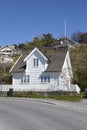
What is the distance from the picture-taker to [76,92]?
45.8 meters

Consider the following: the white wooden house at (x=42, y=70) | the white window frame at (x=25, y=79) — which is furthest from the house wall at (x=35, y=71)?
the white window frame at (x=25, y=79)

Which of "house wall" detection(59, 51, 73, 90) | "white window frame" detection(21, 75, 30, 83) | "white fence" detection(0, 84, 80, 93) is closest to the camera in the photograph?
"white fence" detection(0, 84, 80, 93)

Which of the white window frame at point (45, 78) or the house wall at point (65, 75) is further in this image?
the white window frame at point (45, 78)

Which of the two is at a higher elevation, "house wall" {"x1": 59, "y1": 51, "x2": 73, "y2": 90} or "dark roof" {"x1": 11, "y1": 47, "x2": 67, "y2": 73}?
"dark roof" {"x1": 11, "y1": 47, "x2": 67, "y2": 73}

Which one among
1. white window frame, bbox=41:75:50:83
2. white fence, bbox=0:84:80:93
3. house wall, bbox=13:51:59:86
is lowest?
white fence, bbox=0:84:80:93

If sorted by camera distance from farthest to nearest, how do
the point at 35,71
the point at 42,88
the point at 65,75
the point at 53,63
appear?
the point at 35,71
the point at 53,63
the point at 65,75
the point at 42,88

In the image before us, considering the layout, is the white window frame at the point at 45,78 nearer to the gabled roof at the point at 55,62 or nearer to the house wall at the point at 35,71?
the house wall at the point at 35,71

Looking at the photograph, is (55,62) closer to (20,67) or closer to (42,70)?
(42,70)

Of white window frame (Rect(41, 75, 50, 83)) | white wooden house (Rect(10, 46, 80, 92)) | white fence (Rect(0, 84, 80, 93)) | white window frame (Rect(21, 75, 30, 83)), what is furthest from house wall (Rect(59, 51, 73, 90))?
white window frame (Rect(21, 75, 30, 83))

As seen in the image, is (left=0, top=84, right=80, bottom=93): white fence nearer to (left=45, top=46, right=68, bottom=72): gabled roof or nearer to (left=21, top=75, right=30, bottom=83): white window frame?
(left=45, top=46, right=68, bottom=72): gabled roof

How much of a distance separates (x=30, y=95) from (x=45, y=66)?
979 centimetres

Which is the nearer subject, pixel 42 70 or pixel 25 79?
pixel 42 70

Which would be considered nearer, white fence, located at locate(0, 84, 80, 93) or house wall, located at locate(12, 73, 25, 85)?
white fence, located at locate(0, 84, 80, 93)

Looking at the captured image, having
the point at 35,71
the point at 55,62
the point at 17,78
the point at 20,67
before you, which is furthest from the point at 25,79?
the point at 55,62
